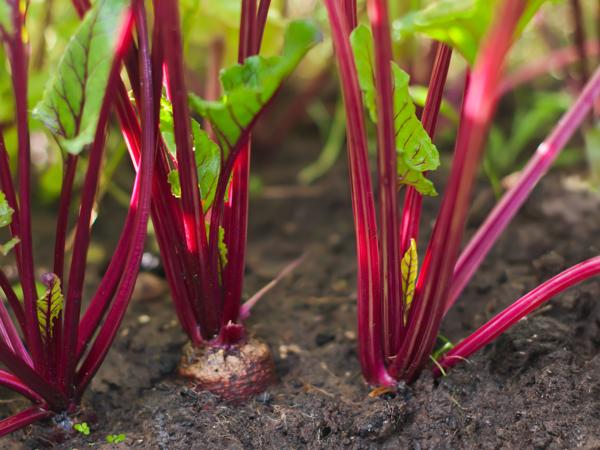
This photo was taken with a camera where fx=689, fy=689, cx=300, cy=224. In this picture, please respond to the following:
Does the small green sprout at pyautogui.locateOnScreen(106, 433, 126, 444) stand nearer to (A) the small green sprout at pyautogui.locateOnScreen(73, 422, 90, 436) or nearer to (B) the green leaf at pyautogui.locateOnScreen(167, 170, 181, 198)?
(A) the small green sprout at pyautogui.locateOnScreen(73, 422, 90, 436)

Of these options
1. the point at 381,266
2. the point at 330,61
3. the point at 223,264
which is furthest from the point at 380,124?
the point at 330,61

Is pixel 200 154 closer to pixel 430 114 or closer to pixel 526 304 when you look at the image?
pixel 430 114

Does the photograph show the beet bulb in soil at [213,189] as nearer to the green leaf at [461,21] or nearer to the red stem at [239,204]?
the red stem at [239,204]

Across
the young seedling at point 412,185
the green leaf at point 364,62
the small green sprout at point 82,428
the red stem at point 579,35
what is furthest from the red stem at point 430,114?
the red stem at point 579,35

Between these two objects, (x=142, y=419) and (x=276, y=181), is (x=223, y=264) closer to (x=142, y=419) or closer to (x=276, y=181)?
(x=142, y=419)

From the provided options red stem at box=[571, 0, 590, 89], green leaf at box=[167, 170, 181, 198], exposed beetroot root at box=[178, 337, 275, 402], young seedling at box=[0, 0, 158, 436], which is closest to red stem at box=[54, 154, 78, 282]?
young seedling at box=[0, 0, 158, 436]

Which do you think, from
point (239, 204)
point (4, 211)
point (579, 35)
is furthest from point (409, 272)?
point (579, 35)
